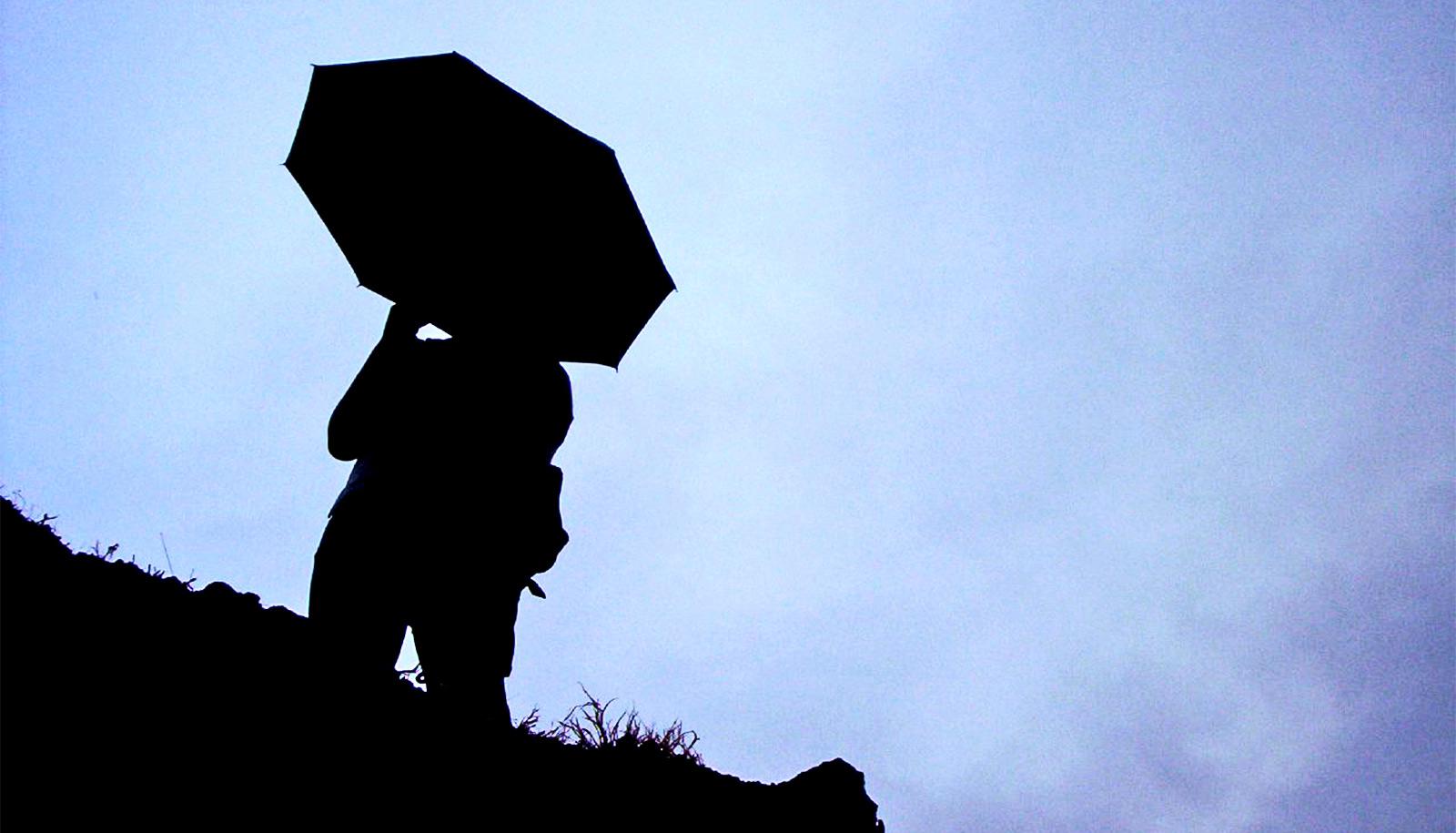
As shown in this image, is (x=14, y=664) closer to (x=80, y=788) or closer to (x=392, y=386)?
(x=80, y=788)

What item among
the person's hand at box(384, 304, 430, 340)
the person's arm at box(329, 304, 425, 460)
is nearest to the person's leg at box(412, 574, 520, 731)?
the person's arm at box(329, 304, 425, 460)

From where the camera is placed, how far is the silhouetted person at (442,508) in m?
4.30

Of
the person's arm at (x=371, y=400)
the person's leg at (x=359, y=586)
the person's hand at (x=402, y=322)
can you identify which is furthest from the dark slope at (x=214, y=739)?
the person's hand at (x=402, y=322)

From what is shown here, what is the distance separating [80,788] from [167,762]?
8.3 inches

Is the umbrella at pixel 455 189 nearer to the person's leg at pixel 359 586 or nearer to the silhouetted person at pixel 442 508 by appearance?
the silhouetted person at pixel 442 508

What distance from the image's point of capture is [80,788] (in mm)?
2223

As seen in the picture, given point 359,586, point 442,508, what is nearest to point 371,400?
point 442,508

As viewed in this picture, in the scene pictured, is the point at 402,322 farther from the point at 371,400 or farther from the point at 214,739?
the point at 214,739

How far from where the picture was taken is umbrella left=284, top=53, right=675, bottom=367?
15.2ft

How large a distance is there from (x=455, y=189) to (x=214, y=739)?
2.86 m

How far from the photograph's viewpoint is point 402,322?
458 cm

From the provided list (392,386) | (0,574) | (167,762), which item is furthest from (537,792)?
(392,386)

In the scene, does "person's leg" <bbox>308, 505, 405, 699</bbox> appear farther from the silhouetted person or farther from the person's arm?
the person's arm

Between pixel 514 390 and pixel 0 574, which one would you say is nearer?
pixel 0 574
